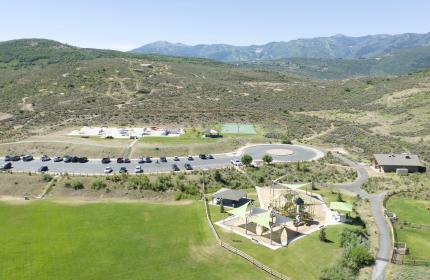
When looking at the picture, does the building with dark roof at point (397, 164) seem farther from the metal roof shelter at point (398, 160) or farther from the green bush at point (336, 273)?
the green bush at point (336, 273)

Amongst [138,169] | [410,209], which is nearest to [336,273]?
[410,209]

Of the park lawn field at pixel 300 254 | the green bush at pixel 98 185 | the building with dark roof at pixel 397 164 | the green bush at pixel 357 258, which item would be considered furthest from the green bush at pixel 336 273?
the building with dark roof at pixel 397 164

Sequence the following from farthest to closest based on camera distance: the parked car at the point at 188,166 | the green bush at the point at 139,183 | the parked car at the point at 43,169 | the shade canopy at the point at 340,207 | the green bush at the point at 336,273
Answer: the parked car at the point at 188,166
the parked car at the point at 43,169
the green bush at the point at 139,183
the shade canopy at the point at 340,207
the green bush at the point at 336,273

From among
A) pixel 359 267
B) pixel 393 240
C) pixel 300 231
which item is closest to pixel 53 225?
pixel 300 231

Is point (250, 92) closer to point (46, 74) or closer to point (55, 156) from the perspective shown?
point (46, 74)

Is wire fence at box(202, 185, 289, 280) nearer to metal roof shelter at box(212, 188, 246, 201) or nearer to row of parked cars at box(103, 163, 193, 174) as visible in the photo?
metal roof shelter at box(212, 188, 246, 201)
